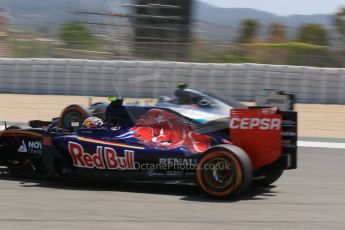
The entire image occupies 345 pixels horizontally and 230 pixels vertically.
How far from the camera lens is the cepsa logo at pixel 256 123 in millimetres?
7262

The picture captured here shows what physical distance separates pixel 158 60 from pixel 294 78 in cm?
440

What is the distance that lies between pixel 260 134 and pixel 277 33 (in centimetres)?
1607

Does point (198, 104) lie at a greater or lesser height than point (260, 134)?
greater

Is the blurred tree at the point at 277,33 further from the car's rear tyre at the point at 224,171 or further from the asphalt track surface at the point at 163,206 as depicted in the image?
the car's rear tyre at the point at 224,171

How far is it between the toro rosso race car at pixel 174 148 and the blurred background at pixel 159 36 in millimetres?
11957

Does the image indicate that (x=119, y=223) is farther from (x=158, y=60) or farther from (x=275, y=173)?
(x=158, y=60)

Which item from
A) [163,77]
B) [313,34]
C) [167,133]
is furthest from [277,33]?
[167,133]

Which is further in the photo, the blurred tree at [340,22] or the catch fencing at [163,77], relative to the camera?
the blurred tree at [340,22]

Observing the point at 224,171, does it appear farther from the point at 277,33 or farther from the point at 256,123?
the point at 277,33

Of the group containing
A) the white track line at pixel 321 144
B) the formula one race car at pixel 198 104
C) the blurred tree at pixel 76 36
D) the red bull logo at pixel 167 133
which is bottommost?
the white track line at pixel 321 144

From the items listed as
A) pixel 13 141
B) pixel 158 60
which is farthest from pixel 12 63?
pixel 13 141

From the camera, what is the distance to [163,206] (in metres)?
6.86

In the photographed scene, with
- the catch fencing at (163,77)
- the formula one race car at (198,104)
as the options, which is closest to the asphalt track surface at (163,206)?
the formula one race car at (198,104)

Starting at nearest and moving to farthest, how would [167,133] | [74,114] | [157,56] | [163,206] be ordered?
[163,206] → [167,133] → [74,114] → [157,56]
